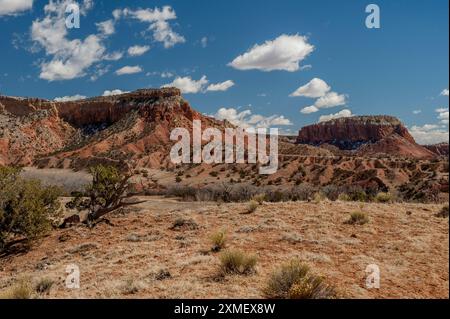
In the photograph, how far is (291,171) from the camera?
46938 mm

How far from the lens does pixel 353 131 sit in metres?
152

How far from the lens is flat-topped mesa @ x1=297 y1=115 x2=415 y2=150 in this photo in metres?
142

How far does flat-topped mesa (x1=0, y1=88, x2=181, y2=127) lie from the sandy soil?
7086 cm

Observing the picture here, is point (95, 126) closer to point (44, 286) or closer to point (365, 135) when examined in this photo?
point (44, 286)

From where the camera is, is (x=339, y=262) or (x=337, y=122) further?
(x=337, y=122)

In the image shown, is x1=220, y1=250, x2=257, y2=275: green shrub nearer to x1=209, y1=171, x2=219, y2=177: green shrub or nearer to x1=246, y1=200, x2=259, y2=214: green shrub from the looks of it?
x1=246, y1=200, x2=259, y2=214: green shrub

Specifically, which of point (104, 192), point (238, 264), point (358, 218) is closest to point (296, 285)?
point (238, 264)

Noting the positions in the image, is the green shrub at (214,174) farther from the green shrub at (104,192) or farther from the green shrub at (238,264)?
the green shrub at (238,264)

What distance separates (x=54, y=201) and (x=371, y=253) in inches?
520

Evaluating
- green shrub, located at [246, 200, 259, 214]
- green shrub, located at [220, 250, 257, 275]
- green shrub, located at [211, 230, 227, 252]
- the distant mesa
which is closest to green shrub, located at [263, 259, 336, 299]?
green shrub, located at [220, 250, 257, 275]

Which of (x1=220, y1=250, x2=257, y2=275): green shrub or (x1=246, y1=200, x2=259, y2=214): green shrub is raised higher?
(x1=246, y1=200, x2=259, y2=214): green shrub

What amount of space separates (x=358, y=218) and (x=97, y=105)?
285 feet

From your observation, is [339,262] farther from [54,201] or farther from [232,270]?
[54,201]
